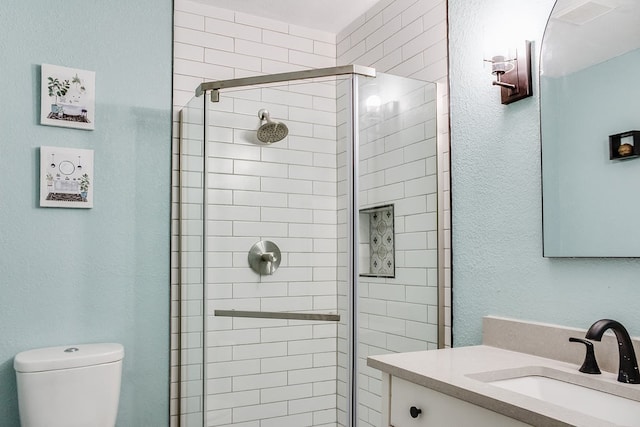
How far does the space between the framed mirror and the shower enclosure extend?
579 mm

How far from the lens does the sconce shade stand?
5.97 feet

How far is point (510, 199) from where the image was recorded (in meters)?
1.90

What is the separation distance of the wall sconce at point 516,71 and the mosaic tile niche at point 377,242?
0.63 meters

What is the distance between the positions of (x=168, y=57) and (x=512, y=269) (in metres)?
1.95

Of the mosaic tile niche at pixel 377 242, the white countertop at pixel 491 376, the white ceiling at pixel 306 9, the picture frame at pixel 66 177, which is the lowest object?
the white countertop at pixel 491 376

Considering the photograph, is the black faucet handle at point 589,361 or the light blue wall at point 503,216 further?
the light blue wall at point 503,216

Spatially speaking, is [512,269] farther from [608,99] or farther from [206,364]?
[206,364]

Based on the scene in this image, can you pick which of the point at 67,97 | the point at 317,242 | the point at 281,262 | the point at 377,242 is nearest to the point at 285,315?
the point at 281,262

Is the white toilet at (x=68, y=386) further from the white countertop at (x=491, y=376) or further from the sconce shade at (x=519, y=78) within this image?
the sconce shade at (x=519, y=78)

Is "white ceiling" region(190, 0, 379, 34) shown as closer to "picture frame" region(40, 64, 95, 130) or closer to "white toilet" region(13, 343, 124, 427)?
"picture frame" region(40, 64, 95, 130)

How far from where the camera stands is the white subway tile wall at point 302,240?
206 centimetres

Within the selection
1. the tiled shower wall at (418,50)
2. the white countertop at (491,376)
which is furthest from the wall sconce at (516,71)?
the white countertop at (491,376)

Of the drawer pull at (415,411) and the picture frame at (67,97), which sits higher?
the picture frame at (67,97)

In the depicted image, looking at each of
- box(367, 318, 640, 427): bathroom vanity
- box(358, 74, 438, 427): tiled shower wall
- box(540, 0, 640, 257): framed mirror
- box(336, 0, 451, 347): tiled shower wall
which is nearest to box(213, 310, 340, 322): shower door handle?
box(358, 74, 438, 427): tiled shower wall
